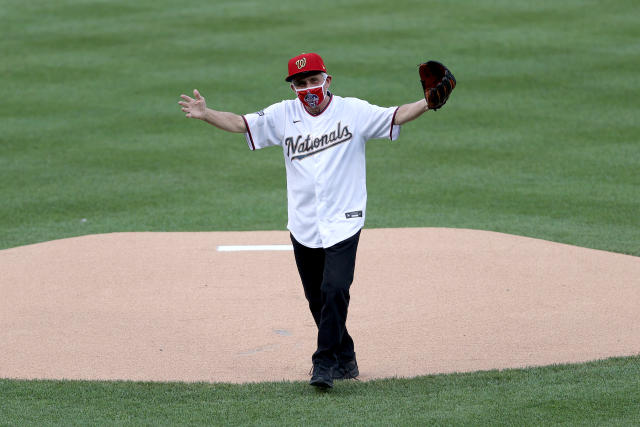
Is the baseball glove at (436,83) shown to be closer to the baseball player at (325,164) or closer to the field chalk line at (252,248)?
the baseball player at (325,164)

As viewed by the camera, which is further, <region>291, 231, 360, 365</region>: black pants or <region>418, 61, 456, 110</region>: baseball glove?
<region>291, 231, 360, 365</region>: black pants

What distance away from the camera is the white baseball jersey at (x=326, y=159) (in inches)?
232

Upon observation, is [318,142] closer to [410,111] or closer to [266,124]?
[266,124]

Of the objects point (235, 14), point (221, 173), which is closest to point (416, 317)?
point (221, 173)

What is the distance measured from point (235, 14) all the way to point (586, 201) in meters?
11.9

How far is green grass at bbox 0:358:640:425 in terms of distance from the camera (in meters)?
5.10

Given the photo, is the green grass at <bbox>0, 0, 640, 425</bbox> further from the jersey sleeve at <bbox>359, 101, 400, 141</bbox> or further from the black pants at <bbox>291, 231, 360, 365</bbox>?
the jersey sleeve at <bbox>359, 101, 400, 141</bbox>

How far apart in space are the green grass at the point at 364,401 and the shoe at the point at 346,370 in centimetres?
13

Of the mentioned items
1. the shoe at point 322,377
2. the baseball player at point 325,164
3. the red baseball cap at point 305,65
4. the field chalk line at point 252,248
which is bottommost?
the shoe at point 322,377

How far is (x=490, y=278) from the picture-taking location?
8430 millimetres

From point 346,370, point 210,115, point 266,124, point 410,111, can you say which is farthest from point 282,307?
point 410,111

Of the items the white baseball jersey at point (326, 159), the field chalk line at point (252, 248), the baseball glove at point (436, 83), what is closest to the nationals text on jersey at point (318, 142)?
the white baseball jersey at point (326, 159)

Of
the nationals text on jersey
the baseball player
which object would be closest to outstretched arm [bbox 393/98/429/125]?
the baseball player

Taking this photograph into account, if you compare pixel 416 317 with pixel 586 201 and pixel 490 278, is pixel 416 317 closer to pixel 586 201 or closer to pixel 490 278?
pixel 490 278
